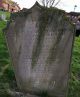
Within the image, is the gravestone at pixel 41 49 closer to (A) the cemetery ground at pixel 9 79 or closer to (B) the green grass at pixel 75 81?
(A) the cemetery ground at pixel 9 79

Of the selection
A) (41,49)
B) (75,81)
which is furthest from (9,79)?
(75,81)

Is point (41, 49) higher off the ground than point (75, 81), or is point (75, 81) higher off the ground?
point (41, 49)

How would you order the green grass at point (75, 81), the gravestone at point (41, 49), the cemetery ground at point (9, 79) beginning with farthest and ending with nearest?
the green grass at point (75, 81), the cemetery ground at point (9, 79), the gravestone at point (41, 49)

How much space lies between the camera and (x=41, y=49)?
721 centimetres

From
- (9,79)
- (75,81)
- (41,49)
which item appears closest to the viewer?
(41,49)

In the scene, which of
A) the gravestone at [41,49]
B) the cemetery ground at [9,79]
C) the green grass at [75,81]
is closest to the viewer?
the gravestone at [41,49]

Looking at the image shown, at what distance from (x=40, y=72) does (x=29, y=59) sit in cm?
39

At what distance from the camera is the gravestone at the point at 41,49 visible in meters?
7.05

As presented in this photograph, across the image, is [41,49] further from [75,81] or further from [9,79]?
[75,81]

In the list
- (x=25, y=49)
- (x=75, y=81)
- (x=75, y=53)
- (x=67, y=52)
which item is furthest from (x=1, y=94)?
(x=75, y=53)

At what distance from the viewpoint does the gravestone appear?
7.05m

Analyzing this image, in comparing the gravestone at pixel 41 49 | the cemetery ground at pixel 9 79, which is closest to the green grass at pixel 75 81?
the cemetery ground at pixel 9 79

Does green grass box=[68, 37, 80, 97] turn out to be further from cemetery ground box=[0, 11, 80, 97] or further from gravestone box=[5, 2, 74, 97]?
gravestone box=[5, 2, 74, 97]

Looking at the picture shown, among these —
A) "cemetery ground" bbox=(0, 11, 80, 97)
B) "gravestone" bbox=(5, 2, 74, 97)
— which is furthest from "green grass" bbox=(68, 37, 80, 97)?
"gravestone" bbox=(5, 2, 74, 97)
